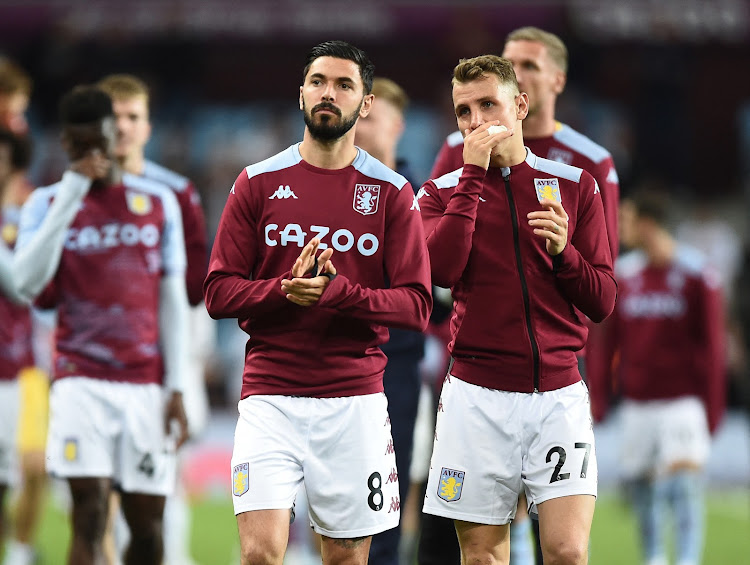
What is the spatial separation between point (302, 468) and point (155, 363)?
1.62 m

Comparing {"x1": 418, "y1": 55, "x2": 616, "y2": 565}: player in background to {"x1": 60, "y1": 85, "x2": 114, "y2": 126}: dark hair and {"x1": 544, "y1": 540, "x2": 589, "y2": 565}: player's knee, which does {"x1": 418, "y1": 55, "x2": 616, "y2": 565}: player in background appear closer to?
{"x1": 544, "y1": 540, "x2": 589, "y2": 565}: player's knee

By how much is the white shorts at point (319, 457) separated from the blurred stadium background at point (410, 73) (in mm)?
9693

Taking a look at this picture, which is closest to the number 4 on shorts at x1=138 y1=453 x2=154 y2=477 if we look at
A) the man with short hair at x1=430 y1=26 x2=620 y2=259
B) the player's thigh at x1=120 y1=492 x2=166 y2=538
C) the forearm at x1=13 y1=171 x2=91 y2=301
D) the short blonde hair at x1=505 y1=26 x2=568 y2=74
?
the player's thigh at x1=120 y1=492 x2=166 y2=538

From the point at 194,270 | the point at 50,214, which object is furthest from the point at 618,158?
the point at 50,214

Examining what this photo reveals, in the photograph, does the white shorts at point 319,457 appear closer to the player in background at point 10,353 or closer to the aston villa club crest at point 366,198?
the aston villa club crest at point 366,198

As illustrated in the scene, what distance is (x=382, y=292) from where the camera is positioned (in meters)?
4.68

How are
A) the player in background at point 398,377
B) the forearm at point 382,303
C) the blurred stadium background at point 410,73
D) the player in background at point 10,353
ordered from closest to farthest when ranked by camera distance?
1. the forearm at point 382,303
2. the player in background at point 398,377
3. the player in background at point 10,353
4. the blurred stadium background at point 410,73

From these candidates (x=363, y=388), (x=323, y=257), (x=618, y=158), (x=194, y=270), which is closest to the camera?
(x=323, y=257)

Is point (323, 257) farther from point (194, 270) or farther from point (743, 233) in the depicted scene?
point (743, 233)

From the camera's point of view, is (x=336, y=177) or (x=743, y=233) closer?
(x=336, y=177)

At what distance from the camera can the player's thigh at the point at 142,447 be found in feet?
19.6

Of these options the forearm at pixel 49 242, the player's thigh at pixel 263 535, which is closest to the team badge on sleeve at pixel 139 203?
the forearm at pixel 49 242

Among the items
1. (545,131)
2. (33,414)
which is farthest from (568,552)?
(33,414)

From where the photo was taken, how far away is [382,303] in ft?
15.2
